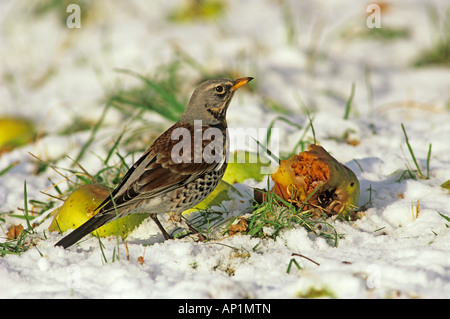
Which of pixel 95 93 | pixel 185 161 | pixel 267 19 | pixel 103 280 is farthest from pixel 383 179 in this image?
pixel 267 19

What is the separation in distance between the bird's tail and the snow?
3.6 inches

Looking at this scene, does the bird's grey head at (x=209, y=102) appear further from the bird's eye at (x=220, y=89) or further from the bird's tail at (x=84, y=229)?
the bird's tail at (x=84, y=229)

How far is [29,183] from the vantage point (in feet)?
17.0

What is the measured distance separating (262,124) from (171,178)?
2.20 m

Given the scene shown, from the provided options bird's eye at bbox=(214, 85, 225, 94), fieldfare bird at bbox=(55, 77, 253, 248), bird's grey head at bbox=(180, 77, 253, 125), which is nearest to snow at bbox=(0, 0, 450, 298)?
fieldfare bird at bbox=(55, 77, 253, 248)

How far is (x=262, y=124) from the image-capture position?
5.74 metres

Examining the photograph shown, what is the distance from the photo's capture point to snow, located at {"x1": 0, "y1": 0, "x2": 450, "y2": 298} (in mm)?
2982

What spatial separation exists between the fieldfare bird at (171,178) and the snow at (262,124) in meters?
0.24

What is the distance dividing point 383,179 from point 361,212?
71 cm

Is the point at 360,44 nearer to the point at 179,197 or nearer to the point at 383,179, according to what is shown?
the point at 383,179

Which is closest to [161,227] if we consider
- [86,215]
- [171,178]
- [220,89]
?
[171,178]

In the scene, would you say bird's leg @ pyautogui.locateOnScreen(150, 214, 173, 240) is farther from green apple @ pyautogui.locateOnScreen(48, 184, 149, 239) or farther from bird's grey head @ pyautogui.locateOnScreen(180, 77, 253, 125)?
bird's grey head @ pyautogui.locateOnScreen(180, 77, 253, 125)

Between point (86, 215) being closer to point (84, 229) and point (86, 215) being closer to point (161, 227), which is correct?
point (84, 229)

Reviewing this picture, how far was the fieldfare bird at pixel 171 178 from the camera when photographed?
3.54m
